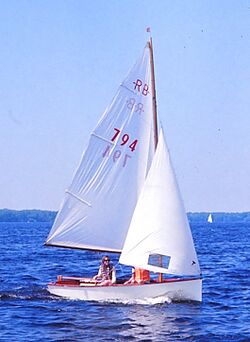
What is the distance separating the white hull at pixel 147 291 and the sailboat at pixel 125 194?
0.04 m

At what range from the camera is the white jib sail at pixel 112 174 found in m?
31.6

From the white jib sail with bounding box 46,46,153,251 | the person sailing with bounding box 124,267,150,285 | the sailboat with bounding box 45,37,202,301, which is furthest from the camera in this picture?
the white jib sail with bounding box 46,46,153,251

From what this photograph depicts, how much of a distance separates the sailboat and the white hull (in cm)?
4

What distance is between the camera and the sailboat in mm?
30234

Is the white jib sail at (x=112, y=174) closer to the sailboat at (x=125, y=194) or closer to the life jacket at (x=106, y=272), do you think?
the sailboat at (x=125, y=194)

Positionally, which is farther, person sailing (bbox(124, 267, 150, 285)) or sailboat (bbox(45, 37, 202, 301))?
person sailing (bbox(124, 267, 150, 285))

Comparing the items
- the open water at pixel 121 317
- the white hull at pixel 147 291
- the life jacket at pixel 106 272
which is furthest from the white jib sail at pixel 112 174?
the open water at pixel 121 317

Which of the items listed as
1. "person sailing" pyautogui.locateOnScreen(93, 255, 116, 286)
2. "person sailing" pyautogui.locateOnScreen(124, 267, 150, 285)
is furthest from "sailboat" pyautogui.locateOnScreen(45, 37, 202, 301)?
"person sailing" pyautogui.locateOnScreen(93, 255, 116, 286)

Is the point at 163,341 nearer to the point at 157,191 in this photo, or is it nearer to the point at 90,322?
the point at 90,322

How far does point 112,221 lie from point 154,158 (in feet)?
12.5

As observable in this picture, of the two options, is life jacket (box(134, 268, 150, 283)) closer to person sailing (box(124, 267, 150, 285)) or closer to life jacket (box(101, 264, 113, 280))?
person sailing (box(124, 267, 150, 285))

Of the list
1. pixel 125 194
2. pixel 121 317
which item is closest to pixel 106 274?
pixel 125 194

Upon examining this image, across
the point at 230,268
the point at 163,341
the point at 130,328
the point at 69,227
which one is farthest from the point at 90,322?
the point at 230,268

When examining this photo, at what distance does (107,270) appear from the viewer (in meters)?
31.6
